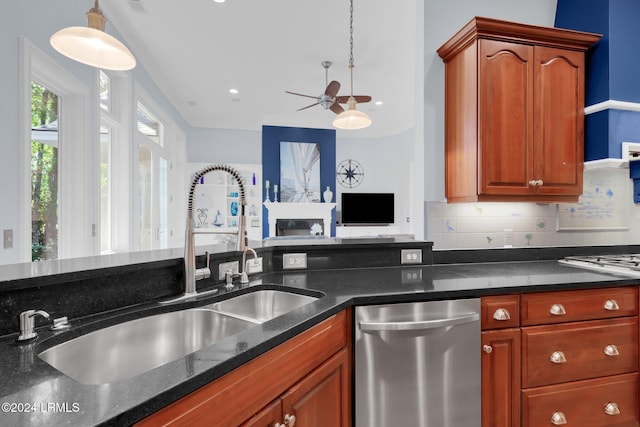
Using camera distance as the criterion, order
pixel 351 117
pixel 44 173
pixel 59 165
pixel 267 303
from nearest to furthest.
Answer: pixel 267 303 < pixel 44 173 < pixel 59 165 < pixel 351 117

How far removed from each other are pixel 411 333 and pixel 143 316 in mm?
1000

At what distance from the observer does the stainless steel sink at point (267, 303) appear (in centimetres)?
138

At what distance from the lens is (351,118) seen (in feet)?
11.0

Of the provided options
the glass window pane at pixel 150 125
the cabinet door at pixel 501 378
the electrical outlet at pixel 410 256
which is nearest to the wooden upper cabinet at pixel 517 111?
the electrical outlet at pixel 410 256

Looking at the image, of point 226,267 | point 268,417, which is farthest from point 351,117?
point 268,417

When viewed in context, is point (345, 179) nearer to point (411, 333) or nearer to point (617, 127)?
point (617, 127)

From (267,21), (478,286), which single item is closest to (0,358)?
(478,286)

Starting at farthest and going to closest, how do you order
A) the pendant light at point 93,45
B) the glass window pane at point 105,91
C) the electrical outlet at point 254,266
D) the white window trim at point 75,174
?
1. the glass window pane at point 105,91
2. the white window trim at point 75,174
3. the electrical outlet at point 254,266
4. the pendant light at point 93,45

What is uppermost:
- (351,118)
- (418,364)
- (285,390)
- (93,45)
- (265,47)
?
(265,47)

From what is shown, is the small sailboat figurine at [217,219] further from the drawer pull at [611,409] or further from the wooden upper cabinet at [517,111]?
the drawer pull at [611,409]

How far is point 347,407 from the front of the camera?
4.18ft

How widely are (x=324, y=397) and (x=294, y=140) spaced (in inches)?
230

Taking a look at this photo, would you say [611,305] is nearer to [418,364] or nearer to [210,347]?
[418,364]

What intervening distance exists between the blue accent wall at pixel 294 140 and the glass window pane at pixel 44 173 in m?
3.96
